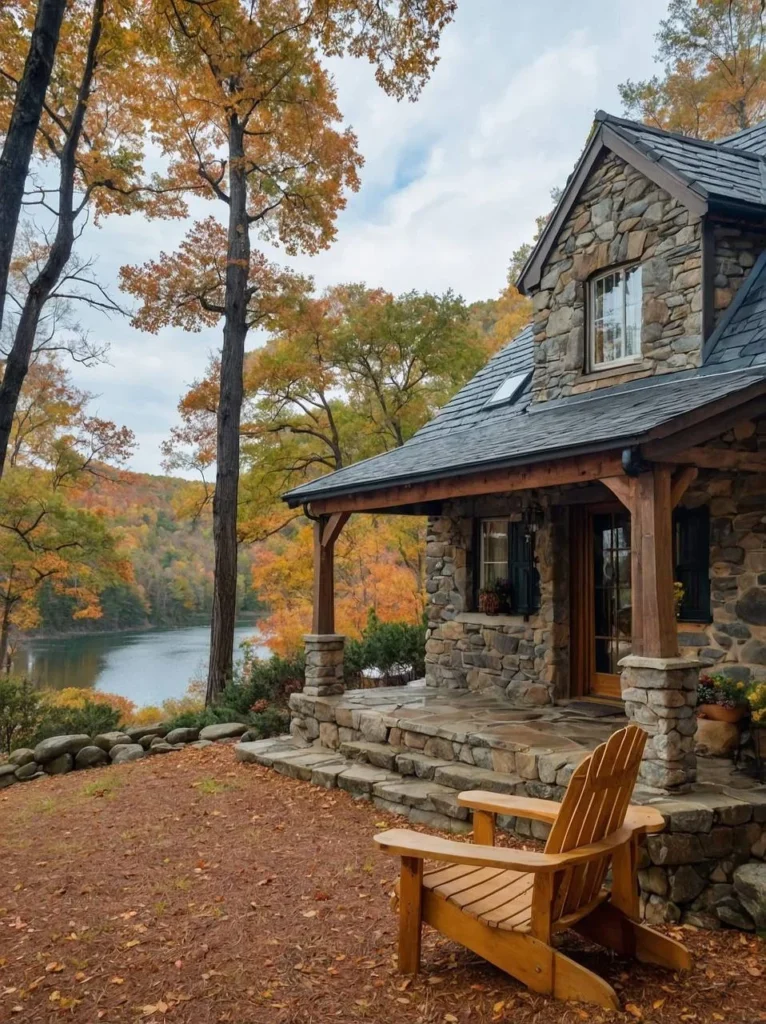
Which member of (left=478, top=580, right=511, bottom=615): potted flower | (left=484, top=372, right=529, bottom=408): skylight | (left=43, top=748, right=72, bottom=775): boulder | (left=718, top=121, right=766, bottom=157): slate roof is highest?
(left=718, top=121, right=766, bottom=157): slate roof

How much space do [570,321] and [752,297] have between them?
169 centimetres

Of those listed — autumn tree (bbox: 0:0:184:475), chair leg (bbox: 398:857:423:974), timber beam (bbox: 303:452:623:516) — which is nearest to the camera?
chair leg (bbox: 398:857:423:974)

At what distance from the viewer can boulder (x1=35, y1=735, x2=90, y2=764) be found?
8.24m

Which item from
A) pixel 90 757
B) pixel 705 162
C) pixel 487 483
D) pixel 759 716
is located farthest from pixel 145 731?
pixel 705 162

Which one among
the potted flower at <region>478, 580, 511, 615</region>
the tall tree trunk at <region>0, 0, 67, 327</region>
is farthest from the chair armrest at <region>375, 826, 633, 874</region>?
the potted flower at <region>478, 580, 511, 615</region>

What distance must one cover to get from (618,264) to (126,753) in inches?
284

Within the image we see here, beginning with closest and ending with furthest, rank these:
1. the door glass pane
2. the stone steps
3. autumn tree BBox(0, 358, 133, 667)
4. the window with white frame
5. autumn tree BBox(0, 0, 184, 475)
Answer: the stone steps, autumn tree BBox(0, 0, 184, 475), the door glass pane, the window with white frame, autumn tree BBox(0, 358, 133, 667)

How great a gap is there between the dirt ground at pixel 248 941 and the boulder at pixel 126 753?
2.46 meters

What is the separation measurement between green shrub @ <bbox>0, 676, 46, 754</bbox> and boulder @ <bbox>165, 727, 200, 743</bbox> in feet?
6.58

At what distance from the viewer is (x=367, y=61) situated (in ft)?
21.4

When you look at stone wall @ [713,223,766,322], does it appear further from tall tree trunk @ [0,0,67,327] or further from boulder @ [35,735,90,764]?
boulder @ [35,735,90,764]

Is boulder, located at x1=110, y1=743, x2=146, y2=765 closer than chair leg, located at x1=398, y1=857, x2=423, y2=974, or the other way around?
chair leg, located at x1=398, y1=857, x2=423, y2=974

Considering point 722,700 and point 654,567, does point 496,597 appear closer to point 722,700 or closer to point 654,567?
point 722,700

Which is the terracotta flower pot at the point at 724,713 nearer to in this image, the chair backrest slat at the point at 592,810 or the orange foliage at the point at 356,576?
the chair backrest slat at the point at 592,810
